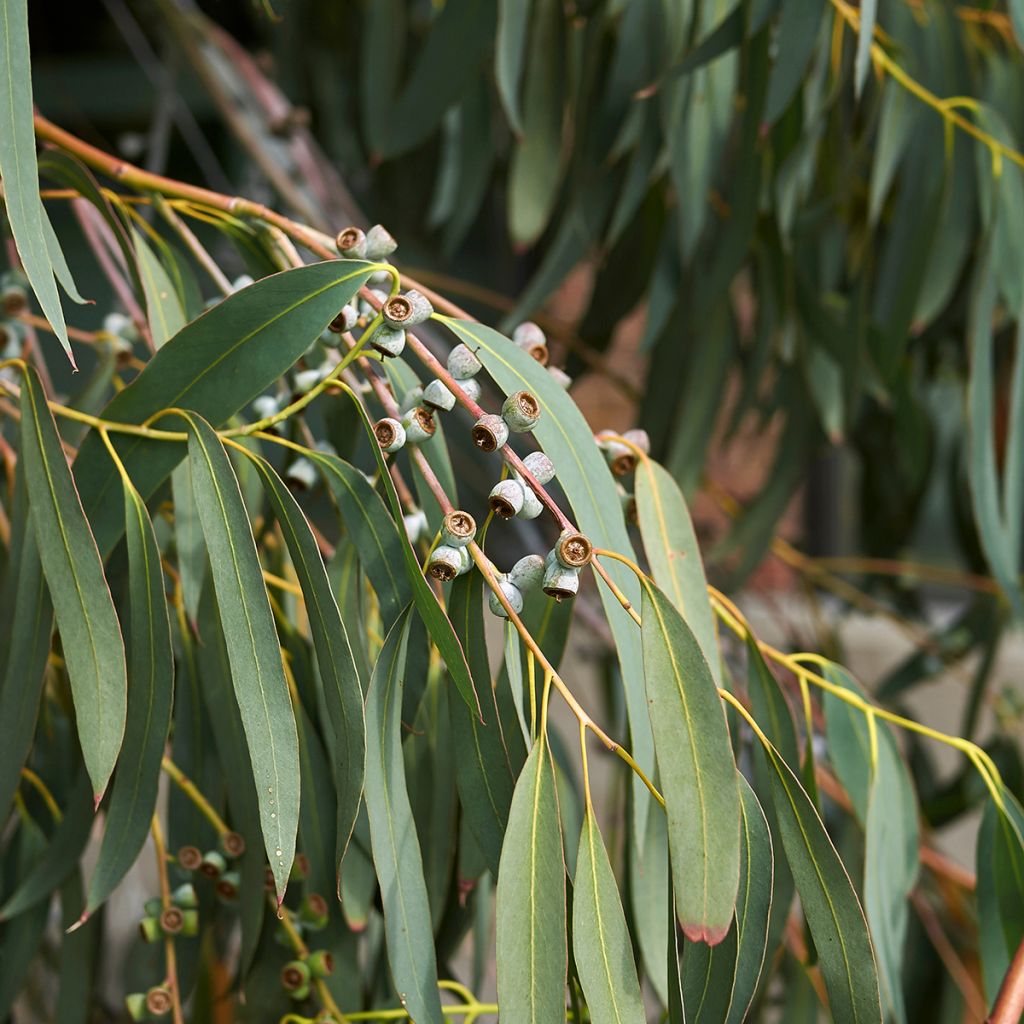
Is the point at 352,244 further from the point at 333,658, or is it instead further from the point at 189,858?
the point at 189,858

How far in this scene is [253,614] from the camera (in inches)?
17.7

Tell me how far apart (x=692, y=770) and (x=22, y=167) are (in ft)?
1.06

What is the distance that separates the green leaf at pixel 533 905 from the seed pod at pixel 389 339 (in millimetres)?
151

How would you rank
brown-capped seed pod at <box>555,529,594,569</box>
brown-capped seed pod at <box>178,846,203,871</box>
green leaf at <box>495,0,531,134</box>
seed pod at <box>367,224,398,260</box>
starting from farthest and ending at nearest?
green leaf at <box>495,0,531,134</box>, brown-capped seed pod at <box>178,846,203,871</box>, seed pod at <box>367,224,398,260</box>, brown-capped seed pod at <box>555,529,594,569</box>

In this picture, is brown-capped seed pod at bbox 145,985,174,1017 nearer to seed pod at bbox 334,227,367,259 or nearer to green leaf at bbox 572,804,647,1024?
green leaf at bbox 572,804,647,1024

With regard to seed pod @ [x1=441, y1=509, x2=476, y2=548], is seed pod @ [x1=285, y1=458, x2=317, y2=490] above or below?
above

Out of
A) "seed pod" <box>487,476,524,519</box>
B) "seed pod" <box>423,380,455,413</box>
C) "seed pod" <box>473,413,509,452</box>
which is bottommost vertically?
"seed pod" <box>487,476,524,519</box>

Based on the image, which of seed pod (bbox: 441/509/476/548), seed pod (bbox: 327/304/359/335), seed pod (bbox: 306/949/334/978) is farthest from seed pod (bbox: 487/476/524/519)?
seed pod (bbox: 306/949/334/978)

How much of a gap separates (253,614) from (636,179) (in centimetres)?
53

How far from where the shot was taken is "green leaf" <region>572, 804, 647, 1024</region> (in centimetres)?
42

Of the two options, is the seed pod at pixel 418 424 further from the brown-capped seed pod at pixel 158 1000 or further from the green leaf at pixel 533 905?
the brown-capped seed pod at pixel 158 1000

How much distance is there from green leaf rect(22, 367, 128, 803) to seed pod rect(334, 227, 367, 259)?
0.13 meters

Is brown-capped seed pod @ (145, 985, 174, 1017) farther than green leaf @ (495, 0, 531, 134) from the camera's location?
No

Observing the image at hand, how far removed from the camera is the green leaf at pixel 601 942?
0.42 metres
